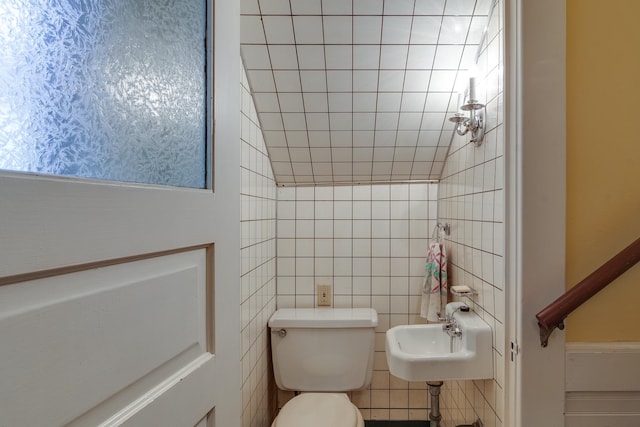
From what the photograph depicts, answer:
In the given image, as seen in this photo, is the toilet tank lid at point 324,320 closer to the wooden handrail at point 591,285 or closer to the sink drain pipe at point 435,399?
the sink drain pipe at point 435,399

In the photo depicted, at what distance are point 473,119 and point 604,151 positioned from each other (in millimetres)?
554

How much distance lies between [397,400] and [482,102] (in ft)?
5.33

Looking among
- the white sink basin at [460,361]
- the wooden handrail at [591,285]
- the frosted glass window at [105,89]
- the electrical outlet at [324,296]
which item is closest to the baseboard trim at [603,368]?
the wooden handrail at [591,285]

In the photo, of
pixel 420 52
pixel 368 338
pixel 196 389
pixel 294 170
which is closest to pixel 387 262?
pixel 368 338

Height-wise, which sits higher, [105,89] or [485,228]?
[105,89]

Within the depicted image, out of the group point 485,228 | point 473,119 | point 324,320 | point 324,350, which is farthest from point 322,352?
point 473,119

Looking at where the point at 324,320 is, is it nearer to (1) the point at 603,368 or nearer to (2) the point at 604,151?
(1) the point at 603,368

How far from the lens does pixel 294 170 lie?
1882 millimetres

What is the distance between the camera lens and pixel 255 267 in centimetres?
152

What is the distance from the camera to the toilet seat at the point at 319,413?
4.58 ft

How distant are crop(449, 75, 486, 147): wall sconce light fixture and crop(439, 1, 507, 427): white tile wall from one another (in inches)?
1.5

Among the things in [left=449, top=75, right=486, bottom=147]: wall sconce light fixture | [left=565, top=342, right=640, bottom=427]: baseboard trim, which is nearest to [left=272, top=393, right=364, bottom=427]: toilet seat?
[left=565, top=342, right=640, bottom=427]: baseboard trim

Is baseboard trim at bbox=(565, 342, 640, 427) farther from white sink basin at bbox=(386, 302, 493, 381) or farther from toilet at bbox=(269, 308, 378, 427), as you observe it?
toilet at bbox=(269, 308, 378, 427)

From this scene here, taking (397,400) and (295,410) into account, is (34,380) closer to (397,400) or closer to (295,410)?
(295,410)
